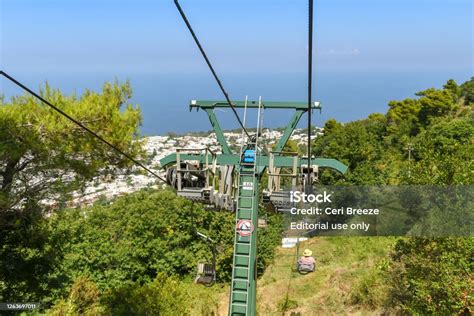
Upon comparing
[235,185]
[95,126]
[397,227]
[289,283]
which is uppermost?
[95,126]

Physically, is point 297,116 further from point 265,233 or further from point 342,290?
point 265,233

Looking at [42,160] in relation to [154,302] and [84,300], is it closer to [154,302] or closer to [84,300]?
[154,302]

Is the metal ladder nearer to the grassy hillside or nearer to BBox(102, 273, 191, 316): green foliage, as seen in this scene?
the grassy hillside

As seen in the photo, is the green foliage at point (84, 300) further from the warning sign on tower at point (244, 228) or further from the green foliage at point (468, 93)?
the green foliage at point (468, 93)

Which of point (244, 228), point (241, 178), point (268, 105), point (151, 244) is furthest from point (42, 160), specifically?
point (151, 244)

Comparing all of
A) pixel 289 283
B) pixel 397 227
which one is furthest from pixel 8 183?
pixel 289 283

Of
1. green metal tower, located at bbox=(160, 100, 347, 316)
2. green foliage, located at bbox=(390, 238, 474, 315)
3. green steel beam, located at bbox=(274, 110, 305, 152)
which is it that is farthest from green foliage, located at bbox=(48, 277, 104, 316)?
green foliage, located at bbox=(390, 238, 474, 315)

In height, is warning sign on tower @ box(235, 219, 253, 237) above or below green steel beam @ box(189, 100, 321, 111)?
below
